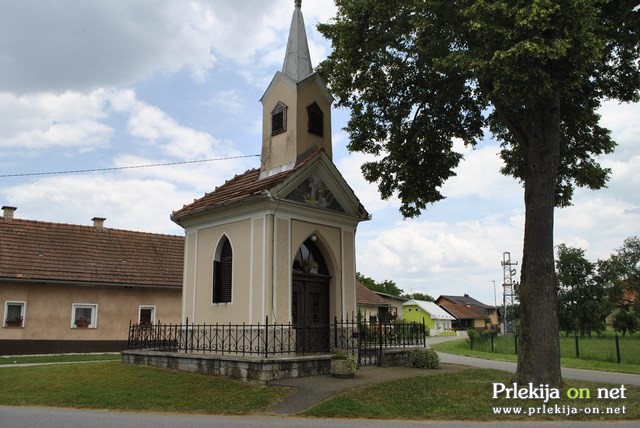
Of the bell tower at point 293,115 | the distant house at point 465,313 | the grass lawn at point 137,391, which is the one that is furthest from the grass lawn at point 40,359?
the distant house at point 465,313

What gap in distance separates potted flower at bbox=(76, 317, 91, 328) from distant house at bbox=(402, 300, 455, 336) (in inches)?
2099

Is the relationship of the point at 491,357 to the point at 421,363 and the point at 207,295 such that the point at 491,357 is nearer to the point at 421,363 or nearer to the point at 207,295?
the point at 421,363

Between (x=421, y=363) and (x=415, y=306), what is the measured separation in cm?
6183

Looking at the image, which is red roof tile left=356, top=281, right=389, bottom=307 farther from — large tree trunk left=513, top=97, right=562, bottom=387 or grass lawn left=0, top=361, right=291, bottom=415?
large tree trunk left=513, top=97, right=562, bottom=387

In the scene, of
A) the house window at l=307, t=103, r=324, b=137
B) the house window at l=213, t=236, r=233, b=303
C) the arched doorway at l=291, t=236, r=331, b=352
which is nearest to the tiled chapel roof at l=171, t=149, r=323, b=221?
the house window at l=307, t=103, r=324, b=137

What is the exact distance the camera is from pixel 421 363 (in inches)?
632

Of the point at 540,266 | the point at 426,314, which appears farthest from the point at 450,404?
the point at 426,314

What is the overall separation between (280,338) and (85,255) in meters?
16.7

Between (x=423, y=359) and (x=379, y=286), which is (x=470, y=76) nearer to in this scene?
(x=423, y=359)

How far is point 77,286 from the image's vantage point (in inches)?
1037

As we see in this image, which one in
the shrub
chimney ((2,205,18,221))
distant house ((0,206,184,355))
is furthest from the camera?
chimney ((2,205,18,221))

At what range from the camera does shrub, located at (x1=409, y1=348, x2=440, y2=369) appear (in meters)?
16.1

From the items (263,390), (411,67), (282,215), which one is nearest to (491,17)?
(411,67)

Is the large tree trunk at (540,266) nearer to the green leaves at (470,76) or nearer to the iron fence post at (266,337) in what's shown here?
the green leaves at (470,76)
